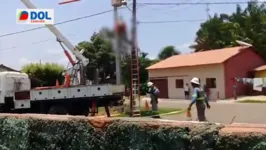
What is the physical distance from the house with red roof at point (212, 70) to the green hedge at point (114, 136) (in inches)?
1164

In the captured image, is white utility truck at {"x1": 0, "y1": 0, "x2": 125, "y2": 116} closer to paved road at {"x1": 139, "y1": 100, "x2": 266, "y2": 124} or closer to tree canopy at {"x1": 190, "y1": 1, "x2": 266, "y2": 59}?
paved road at {"x1": 139, "y1": 100, "x2": 266, "y2": 124}

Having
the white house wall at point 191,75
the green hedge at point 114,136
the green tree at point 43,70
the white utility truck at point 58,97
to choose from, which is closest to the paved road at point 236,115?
the white utility truck at point 58,97

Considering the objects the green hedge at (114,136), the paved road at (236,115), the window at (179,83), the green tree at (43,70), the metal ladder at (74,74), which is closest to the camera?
the green hedge at (114,136)

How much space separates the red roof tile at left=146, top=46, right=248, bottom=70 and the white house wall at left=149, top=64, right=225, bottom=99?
415mm

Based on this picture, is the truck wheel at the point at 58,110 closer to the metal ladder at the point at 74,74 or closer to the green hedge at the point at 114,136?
the metal ladder at the point at 74,74

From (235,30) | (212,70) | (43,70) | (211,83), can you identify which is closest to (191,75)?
(211,83)

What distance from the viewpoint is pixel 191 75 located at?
37.4 m

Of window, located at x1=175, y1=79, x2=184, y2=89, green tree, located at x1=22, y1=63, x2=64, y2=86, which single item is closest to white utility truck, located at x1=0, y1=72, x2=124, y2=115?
green tree, located at x1=22, y1=63, x2=64, y2=86

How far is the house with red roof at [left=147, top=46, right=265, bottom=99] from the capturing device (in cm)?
3469

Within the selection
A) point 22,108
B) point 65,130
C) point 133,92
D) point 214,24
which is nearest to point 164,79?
point 214,24

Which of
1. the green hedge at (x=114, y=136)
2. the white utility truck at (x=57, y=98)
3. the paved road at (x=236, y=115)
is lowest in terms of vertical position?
the paved road at (x=236, y=115)

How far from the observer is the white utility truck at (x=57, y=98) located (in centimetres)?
1666

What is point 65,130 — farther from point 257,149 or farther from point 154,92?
point 154,92

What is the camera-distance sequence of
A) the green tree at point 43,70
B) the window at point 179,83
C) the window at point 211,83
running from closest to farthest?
the window at point 211,83 → the green tree at point 43,70 → the window at point 179,83
